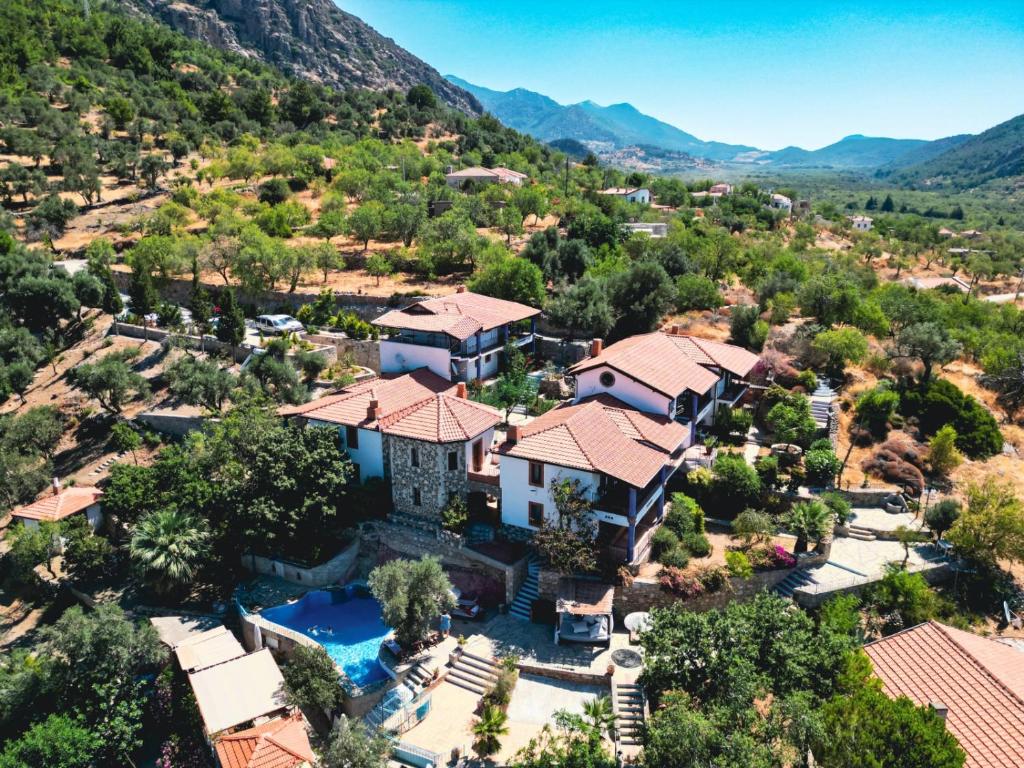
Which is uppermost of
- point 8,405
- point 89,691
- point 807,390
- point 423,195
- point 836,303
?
point 423,195

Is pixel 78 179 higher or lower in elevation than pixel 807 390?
higher

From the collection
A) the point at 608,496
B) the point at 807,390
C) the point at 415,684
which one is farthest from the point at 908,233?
the point at 415,684

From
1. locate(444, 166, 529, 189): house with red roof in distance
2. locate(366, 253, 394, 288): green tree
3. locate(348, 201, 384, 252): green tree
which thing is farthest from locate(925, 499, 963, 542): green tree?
locate(444, 166, 529, 189): house with red roof in distance

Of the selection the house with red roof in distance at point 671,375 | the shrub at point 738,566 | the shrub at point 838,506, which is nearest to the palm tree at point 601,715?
the shrub at point 738,566

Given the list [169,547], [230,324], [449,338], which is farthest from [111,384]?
[449,338]

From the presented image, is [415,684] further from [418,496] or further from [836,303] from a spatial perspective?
[836,303]

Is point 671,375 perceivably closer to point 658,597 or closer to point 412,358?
point 658,597

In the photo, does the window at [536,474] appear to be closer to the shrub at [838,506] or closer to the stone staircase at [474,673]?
the stone staircase at [474,673]

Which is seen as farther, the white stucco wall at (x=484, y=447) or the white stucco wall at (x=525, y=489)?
the white stucco wall at (x=484, y=447)
